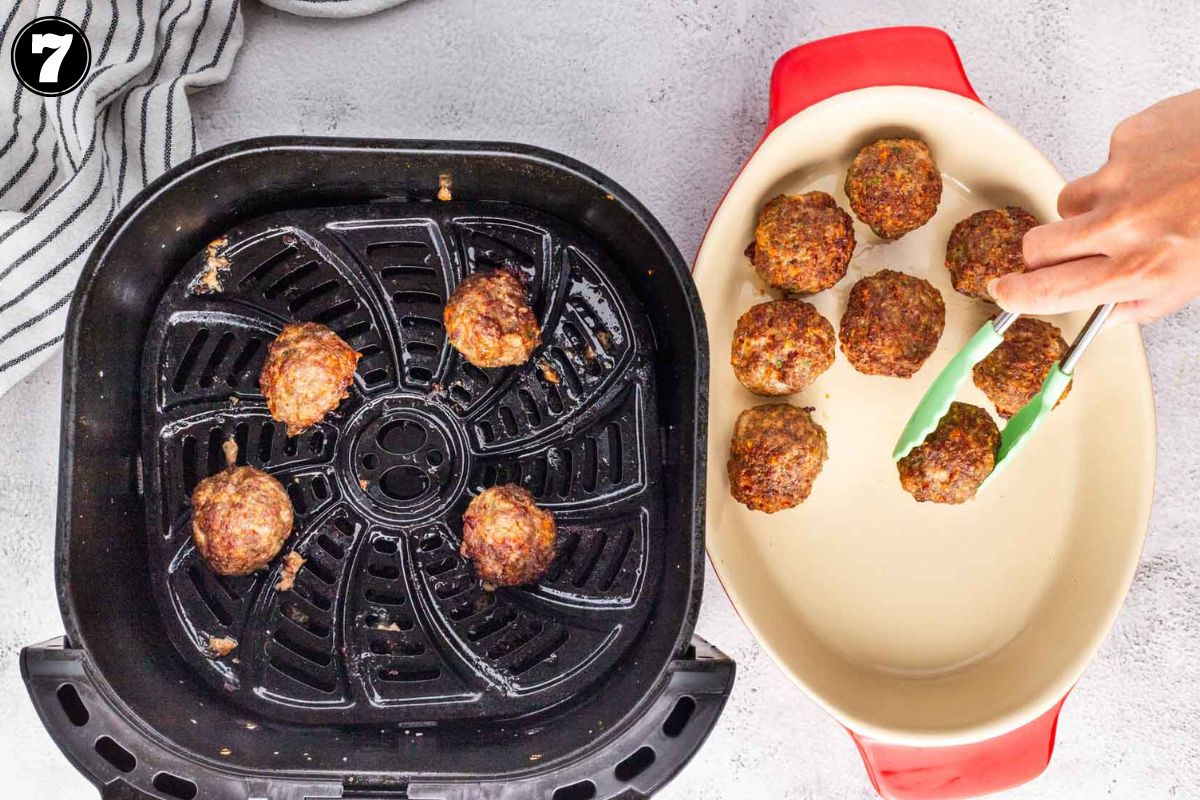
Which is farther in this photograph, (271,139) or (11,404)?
(11,404)

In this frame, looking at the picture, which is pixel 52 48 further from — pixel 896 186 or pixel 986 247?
pixel 986 247

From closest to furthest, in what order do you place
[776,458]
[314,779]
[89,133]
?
[314,779] → [776,458] → [89,133]

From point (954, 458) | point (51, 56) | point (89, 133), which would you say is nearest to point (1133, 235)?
point (954, 458)

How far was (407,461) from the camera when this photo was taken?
49.9 inches

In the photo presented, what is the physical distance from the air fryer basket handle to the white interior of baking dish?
248 millimetres

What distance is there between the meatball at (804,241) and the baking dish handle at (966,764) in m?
0.69

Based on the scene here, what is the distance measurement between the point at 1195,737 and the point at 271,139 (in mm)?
1748

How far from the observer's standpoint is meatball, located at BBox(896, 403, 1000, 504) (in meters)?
1.24

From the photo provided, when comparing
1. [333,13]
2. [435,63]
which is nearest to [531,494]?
[435,63]

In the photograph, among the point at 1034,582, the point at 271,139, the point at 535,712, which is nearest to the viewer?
the point at 271,139

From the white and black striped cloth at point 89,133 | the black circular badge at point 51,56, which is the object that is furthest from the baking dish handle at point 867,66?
the black circular badge at point 51,56

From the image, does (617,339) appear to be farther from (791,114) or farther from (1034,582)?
(1034,582)

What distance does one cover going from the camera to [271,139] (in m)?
1.07

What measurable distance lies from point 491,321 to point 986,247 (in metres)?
0.69
